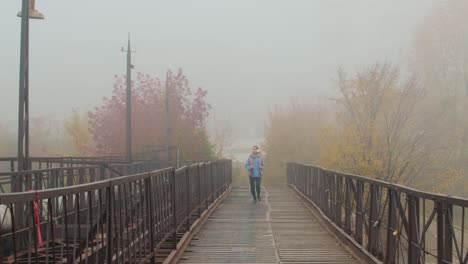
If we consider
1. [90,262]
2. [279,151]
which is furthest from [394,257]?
[279,151]

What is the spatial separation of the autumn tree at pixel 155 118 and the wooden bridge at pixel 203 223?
2413cm

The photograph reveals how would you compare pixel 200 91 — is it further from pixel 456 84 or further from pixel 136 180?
pixel 136 180

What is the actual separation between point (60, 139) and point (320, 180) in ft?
210

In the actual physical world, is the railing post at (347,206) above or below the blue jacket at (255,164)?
below

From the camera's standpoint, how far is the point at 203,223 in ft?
40.0

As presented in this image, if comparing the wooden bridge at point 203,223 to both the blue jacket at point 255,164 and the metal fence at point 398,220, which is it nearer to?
the metal fence at point 398,220

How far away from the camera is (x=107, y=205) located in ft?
17.2

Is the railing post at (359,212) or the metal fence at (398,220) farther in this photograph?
the railing post at (359,212)

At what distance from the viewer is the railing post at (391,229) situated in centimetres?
668

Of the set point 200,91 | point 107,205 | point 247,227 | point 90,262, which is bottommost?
point 247,227

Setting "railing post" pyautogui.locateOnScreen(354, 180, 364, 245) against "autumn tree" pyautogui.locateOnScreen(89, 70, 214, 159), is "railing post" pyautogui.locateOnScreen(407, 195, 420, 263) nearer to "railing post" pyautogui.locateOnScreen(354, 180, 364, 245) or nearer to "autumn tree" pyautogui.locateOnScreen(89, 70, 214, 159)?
"railing post" pyautogui.locateOnScreen(354, 180, 364, 245)

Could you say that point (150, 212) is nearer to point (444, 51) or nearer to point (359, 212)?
point (359, 212)

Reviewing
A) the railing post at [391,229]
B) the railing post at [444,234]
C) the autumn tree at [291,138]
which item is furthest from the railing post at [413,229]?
the autumn tree at [291,138]

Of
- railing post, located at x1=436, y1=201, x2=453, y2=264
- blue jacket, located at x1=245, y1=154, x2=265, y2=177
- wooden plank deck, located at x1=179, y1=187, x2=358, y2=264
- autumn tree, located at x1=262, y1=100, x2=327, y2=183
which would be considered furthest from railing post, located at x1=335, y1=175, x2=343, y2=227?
autumn tree, located at x1=262, y1=100, x2=327, y2=183
